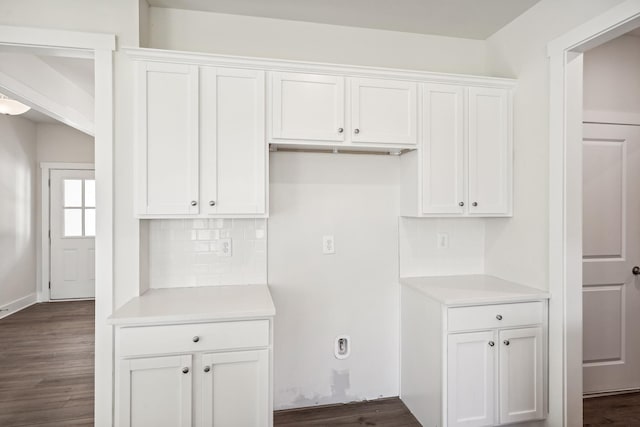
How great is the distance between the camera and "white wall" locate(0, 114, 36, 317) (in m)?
4.67

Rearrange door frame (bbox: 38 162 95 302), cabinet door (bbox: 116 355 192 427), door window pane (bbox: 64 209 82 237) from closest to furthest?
cabinet door (bbox: 116 355 192 427) → door frame (bbox: 38 162 95 302) → door window pane (bbox: 64 209 82 237)

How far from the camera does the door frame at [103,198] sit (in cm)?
200

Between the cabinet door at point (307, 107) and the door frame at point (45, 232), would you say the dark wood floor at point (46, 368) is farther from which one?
the cabinet door at point (307, 107)

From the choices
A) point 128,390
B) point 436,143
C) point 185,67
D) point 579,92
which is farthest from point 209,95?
point 579,92

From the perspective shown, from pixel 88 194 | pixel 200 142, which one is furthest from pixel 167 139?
pixel 88 194

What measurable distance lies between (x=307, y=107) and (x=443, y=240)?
1.42 metres

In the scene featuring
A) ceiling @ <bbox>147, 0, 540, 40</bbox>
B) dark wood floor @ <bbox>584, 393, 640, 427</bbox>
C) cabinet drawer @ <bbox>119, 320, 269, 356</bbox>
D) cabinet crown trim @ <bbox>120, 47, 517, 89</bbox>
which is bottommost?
dark wood floor @ <bbox>584, 393, 640, 427</bbox>

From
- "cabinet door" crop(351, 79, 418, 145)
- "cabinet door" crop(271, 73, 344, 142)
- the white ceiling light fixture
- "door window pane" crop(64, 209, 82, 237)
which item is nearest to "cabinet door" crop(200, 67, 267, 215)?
"cabinet door" crop(271, 73, 344, 142)

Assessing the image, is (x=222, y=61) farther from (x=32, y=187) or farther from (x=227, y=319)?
(x=32, y=187)

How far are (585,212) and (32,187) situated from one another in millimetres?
6847

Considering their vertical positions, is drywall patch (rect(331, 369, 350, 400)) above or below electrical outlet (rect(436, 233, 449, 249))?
below

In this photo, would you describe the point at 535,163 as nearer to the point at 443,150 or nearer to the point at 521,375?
the point at 443,150

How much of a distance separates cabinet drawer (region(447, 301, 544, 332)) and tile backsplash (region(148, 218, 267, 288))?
1.23m

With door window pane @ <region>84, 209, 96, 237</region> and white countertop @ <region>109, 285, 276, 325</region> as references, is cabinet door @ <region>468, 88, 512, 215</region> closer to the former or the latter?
white countertop @ <region>109, 285, 276, 325</region>
